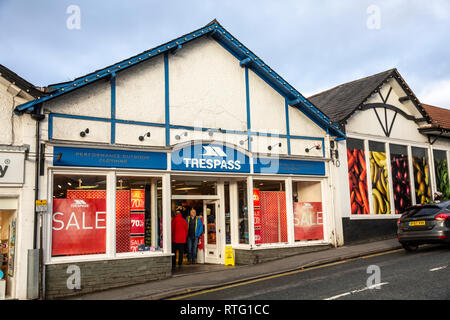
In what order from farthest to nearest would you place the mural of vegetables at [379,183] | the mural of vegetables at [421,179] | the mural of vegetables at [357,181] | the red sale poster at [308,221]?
the mural of vegetables at [421,179]
the mural of vegetables at [379,183]
the mural of vegetables at [357,181]
the red sale poster at [308,221]

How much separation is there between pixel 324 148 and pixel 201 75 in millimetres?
5434

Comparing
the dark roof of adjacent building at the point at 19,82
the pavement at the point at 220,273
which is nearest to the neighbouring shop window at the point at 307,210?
the pavement at the point at 220,273

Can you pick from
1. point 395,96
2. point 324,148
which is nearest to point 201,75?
point 324,148

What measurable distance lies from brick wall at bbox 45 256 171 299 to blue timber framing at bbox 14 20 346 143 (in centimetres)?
391

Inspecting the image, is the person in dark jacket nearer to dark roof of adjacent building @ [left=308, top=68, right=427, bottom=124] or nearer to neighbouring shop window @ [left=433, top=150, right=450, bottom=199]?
dark roof of adjacent building @ [left=308, top=68, right=427, bottom=124]

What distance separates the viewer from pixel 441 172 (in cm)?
2052

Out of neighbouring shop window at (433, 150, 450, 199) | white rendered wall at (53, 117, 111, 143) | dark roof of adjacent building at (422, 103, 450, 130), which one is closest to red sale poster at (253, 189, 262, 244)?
white rendered wall at (53, 117, 111, 143)

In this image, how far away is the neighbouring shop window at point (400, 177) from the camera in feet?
59.7

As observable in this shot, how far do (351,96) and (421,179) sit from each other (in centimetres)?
511

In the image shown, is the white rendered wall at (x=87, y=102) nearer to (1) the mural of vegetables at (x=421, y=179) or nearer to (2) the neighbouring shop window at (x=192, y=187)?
(2) the neighbouring shop window at (x=192, y=187)

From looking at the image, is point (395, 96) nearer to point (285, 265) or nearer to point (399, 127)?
point (399, 127)

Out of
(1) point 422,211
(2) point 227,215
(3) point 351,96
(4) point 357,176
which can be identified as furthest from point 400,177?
(2) point 227,215

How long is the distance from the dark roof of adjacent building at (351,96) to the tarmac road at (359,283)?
6506 mm
